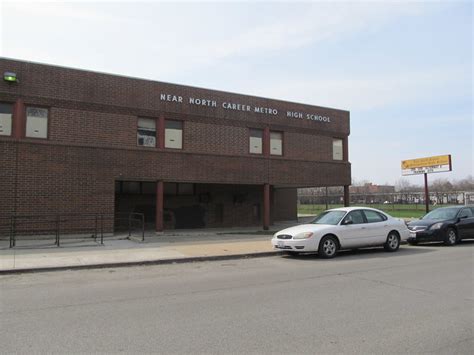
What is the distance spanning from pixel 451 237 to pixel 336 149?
10.8 metres

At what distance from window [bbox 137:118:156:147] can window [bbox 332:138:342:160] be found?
11.2 meters

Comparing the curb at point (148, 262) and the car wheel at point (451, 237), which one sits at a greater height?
the car wheel at point (451, 237)

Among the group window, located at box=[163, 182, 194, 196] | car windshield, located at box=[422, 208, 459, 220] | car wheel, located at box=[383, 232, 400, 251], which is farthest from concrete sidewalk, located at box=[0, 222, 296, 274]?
car windshield, located at box=[422, 208, 459, 220]

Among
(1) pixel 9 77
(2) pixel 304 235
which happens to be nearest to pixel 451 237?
(2) pixel 304 235

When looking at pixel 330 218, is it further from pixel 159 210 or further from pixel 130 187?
pixel 130 187

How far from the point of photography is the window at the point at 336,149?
83.3 feet

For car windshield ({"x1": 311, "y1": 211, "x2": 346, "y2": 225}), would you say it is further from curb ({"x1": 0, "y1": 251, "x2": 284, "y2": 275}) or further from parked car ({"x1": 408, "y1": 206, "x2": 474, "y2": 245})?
parked car ({"x1": 408, "y1": 206, "x2": 474, "y2": 245})

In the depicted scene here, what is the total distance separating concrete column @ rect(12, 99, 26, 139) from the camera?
16469 mm

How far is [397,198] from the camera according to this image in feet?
377

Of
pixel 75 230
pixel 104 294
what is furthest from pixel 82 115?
pixel 104 294

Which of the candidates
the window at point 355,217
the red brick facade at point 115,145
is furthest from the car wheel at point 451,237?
the red brick facade at point 115,145

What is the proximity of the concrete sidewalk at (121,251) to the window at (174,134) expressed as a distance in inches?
184

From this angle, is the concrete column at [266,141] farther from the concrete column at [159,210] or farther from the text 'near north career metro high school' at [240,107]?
the concrete column at [159,210]

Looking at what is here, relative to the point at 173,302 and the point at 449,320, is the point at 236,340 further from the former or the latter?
the point at 449,320
